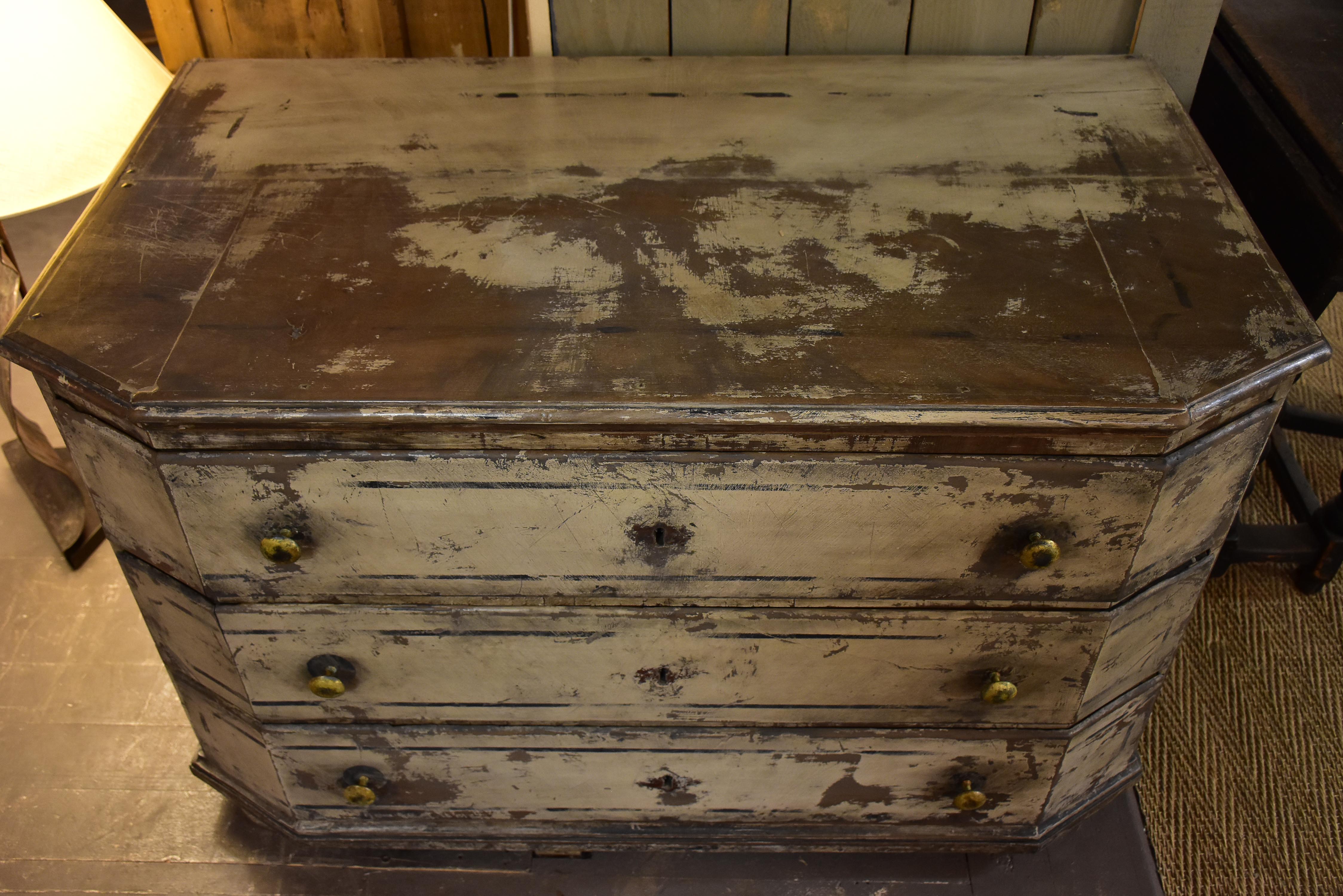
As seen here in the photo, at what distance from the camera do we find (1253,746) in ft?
5.41

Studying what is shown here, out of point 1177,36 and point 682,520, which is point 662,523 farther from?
point 1177,36

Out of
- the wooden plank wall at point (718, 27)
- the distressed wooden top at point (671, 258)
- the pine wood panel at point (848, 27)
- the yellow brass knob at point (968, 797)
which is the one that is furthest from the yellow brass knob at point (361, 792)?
the pine wood panel at point (848, 27)

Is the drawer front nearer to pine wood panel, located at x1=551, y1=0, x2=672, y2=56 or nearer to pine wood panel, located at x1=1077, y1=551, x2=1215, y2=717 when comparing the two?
pine wood panel, located at x1=1077, y1=551, x2=1215, y2=717

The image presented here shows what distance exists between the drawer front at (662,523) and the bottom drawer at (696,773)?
0.87 feet

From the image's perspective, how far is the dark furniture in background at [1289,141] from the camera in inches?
53.8

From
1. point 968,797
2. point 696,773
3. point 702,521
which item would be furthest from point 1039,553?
point 696,773

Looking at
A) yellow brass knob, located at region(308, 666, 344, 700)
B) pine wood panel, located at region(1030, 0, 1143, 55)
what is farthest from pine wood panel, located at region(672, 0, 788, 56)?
yellow brass knob, located at region(308, 666, 344, 700)

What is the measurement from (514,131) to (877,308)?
523 millimetres

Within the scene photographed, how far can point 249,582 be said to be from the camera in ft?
3.56

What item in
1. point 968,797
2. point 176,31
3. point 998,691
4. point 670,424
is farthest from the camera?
point 176,31

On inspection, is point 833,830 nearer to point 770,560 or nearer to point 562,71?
point 770,560

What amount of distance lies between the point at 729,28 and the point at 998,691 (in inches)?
36.7

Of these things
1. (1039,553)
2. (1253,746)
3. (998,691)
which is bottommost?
(1253,746)

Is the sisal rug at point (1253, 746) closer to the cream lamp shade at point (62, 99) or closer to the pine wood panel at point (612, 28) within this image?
the pine wood panel at point (612, 28)
